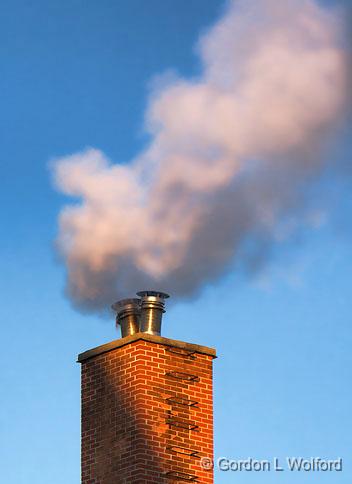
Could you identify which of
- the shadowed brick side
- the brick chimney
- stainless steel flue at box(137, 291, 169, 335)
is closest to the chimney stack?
stainless steel flue at box(137, 291, 169, 335)

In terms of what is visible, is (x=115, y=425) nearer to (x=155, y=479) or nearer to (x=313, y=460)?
(x=155, y=479)

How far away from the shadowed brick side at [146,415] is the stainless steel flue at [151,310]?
0.38 metres

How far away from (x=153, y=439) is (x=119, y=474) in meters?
0.60

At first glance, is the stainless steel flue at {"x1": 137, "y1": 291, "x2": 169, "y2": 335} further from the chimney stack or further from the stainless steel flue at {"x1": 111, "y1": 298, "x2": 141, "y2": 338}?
the stainless steel flue at {"x1": 111, "y1": 298, "x2": 141, "y2": 338}

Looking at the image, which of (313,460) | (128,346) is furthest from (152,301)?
(313,460)

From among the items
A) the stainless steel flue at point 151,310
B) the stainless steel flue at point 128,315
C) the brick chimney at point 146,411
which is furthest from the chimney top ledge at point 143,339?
the stainless steel flue at point 128,315

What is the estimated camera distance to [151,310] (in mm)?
16828

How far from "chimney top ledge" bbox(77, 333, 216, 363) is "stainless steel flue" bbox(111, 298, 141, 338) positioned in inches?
15.6

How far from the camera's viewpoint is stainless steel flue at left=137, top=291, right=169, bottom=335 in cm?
1669

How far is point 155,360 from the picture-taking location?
53.3 feet

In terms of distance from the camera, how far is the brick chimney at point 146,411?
622 inches

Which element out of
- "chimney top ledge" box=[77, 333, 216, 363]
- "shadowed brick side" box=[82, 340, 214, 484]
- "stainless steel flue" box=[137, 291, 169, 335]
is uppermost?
"stainless steel flue" box=[137, 291, 169, 335]

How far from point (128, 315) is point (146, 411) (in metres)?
1.62

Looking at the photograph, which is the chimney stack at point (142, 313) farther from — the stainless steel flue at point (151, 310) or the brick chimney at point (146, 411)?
the brick chimney at point (146, 411)
